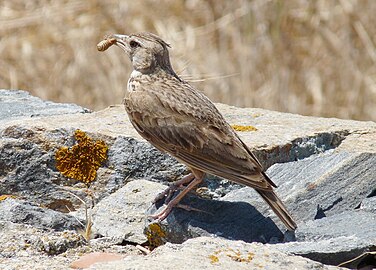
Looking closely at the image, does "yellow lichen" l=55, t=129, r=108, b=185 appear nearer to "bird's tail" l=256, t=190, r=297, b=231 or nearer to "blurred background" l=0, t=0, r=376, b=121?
"bird's tail" l=256, t=190, r=297, b=231

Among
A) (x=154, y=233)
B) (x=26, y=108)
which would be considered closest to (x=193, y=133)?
(x=154, y=233)

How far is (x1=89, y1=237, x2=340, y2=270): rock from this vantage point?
3674 mm

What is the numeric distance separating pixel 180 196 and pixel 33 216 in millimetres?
635

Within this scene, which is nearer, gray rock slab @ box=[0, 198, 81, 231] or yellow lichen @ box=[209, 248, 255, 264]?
yellow lichen @ box=[209, 248, 255, 264]

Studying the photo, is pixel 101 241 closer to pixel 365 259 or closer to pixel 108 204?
pixel 108 204

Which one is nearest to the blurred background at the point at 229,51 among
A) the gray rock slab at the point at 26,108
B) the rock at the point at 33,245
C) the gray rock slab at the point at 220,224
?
the gray rock slab at the point at 26,108

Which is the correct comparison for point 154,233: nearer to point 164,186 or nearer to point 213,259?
point 164,186

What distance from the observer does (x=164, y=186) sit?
5.14m

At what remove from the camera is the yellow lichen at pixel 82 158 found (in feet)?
17.2

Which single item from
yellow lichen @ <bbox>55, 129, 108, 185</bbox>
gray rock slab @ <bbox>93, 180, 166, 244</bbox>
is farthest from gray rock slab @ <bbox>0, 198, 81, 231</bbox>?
yellow lichen @ <bbox>55, 129, 108, 185</bbox>

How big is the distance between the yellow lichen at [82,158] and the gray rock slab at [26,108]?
2.04 ft

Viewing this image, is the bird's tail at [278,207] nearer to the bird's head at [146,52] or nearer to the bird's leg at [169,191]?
the bird's leg at [169,191]

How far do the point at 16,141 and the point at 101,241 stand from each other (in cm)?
91

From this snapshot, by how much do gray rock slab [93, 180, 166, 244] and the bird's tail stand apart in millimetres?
539
